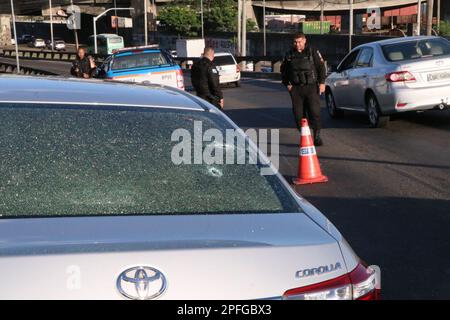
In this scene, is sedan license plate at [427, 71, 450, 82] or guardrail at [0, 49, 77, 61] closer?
sedan license plate at [427, 71, 450, 82]

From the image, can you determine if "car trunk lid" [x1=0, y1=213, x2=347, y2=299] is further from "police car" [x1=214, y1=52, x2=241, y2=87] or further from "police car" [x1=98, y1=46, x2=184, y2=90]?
"police car" [x1=214, y1=52, x2=241, y2=87]

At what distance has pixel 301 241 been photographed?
9.03 ft

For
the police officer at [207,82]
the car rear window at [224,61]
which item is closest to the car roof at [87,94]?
the police officer at [207,82]

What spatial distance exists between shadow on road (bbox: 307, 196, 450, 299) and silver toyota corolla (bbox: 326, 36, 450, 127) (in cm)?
564

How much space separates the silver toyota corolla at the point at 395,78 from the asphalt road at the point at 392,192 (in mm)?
441

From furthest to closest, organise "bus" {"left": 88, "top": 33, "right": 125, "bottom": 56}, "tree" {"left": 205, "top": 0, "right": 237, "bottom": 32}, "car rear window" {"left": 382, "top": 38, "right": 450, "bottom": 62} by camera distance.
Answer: "tree" {"left": 205, "top": 0, "right": 237, "bottom": 32}
"bus" {"left": 88, "top": 33, "right": 125, "bottom": 56}
"car rear window" {"left": 382, "top": 38, "right": 450, "bottom": 62}

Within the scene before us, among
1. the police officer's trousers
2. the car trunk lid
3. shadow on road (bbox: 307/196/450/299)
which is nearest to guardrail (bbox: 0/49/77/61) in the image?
the police officer's trousers

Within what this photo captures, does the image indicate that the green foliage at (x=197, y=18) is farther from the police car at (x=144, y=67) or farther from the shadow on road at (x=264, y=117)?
the shadow on road at (x=264, y=117)

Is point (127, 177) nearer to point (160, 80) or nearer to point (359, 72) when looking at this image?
point (359, 72)

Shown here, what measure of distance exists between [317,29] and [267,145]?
9703 cm

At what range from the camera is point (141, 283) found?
95.0 inches

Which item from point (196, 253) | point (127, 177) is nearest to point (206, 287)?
point (196, 253)

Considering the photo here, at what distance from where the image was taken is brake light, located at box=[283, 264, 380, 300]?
102 inches
